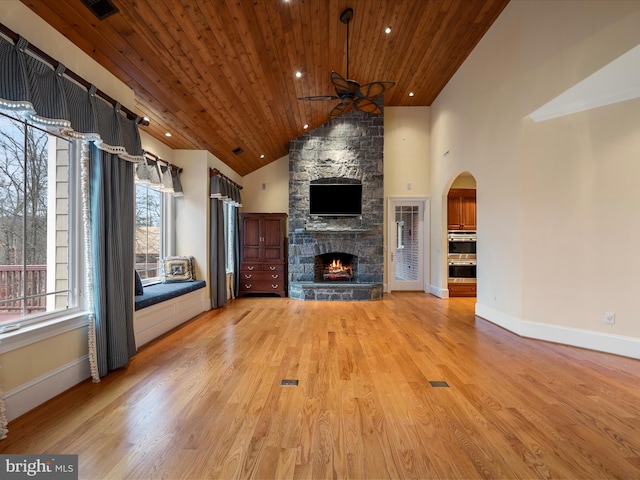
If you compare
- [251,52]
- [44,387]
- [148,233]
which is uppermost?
[251,52]

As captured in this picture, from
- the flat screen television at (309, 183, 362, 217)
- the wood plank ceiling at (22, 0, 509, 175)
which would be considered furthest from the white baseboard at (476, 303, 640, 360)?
the wood plank ceiling at (22, 0, 509, 175)

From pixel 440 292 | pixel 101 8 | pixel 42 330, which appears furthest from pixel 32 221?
pixel 440 292

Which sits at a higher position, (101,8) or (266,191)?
(101,8)

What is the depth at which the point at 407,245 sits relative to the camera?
302 inches

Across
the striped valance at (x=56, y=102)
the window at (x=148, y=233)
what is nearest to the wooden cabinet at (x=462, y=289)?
the window at (x=148, y=233)

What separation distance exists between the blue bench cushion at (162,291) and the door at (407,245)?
4.47 meters

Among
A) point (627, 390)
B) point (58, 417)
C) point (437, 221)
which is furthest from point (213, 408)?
point (437, 221)

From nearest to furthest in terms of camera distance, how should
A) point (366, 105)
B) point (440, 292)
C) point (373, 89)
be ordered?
point (373, 89) → point (366, 105) → point (440, 292)

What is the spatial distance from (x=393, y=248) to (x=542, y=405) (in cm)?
551

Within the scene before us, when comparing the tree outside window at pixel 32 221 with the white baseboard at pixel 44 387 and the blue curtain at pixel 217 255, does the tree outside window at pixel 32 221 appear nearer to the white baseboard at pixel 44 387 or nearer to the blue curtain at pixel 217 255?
the white baseboard at pixel 44 387

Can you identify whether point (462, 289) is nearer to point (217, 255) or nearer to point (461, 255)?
point (461, 255)

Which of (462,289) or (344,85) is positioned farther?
(462,289)

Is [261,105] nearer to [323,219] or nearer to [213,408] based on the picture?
[323,219]

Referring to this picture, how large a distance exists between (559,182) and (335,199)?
4089 millimetres
